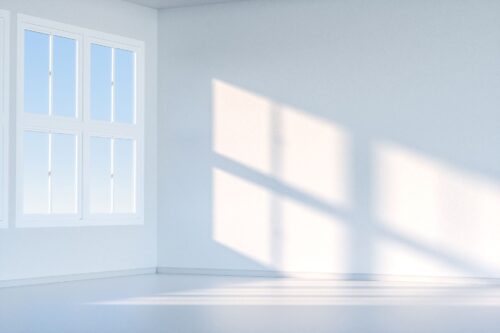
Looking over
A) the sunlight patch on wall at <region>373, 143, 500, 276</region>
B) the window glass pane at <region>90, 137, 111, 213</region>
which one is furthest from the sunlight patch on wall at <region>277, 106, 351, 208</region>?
the window glass pane at <region>90, 137, 111, 213</region>

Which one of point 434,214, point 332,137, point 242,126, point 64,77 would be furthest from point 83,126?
point 434,214

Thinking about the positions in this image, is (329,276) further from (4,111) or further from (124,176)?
(4,111)

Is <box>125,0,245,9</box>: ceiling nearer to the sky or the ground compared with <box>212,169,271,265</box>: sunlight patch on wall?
nearer to the sky

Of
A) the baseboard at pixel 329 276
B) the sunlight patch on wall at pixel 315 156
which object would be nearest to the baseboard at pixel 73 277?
the baseboard at pixel 329 276

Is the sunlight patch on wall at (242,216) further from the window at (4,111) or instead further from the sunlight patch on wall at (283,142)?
the window at (4,111)

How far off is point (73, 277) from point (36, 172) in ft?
4.22

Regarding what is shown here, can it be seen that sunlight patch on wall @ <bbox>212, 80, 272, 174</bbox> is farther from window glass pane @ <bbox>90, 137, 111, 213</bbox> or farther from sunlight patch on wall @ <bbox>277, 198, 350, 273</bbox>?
window glass pane @ <bbox>90, 137, 111, 213</bbox>

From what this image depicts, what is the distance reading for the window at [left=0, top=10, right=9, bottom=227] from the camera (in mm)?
9352

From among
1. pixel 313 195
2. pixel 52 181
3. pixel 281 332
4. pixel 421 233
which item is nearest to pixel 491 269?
pixel 421 233

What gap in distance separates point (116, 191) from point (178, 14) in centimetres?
239

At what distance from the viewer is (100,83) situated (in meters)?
10.6

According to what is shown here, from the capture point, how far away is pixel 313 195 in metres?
10.5

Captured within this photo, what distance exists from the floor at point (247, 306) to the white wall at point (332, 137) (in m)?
0.58

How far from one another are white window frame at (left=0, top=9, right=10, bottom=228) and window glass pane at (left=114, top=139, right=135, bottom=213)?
164 cm
